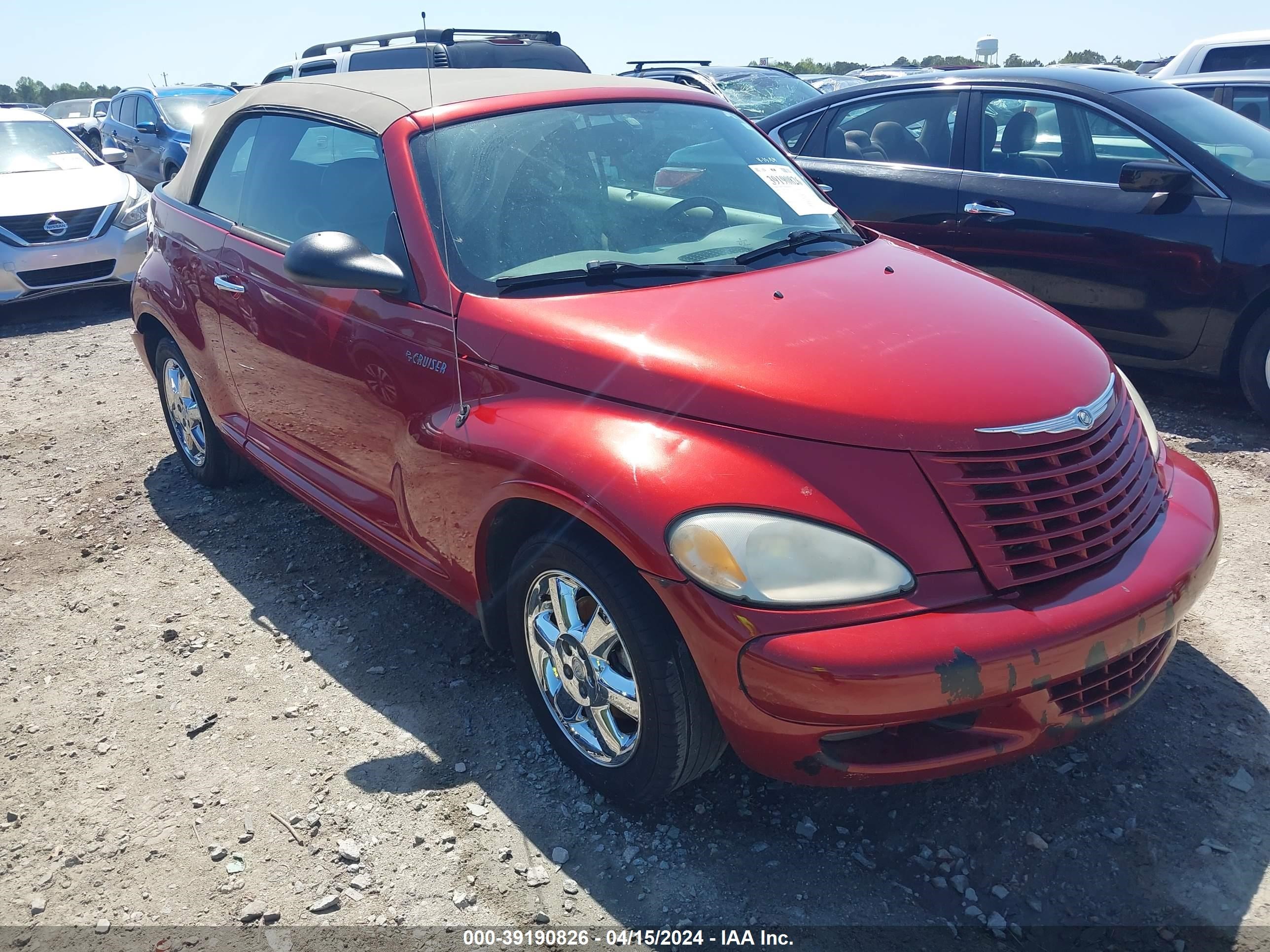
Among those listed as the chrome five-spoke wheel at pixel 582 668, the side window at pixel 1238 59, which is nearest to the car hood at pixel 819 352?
the chrome five-spoke wheel at pixel 582 668

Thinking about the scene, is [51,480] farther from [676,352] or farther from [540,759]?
[676,352]

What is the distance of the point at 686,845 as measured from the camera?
2.48 meters

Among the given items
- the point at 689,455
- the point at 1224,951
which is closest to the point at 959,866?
the point at 1224,951

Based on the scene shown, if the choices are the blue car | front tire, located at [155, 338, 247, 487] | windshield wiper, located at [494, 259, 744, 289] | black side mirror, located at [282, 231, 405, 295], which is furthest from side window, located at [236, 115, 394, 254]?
the blue car

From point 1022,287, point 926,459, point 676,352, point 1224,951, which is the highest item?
point 676,352

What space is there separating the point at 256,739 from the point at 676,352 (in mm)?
1749

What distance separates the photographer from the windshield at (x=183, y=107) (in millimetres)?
12805

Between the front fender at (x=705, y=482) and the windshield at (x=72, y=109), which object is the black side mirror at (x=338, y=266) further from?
the windshield at (x=72, y=109)

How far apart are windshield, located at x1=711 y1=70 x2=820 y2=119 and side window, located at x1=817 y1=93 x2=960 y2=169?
4769 mm

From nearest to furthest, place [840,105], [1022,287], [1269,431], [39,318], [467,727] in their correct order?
[467,727] → [1269,431] → [1022,287] → [840,105] → [39,318]

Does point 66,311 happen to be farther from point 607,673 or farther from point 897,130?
point 607,673

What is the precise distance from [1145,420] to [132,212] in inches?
343

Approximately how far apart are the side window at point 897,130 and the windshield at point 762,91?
4769mm

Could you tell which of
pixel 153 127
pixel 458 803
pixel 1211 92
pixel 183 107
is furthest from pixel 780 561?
pixel 183 107
